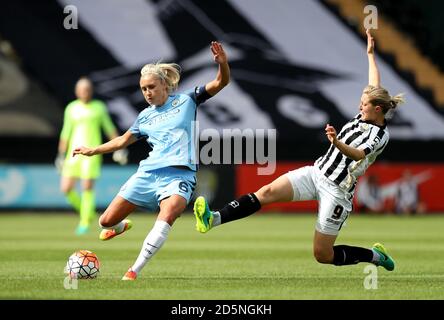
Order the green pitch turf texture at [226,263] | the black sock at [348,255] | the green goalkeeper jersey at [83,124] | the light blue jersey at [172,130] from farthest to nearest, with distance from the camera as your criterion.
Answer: the green goalkeeper jersey at [83,124]
the black sock at [348,255]
the light blue jersey at [172,130]
the green pitch turf texture at [226,263]

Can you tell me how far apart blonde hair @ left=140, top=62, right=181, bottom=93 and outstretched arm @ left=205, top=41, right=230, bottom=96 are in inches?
12.3

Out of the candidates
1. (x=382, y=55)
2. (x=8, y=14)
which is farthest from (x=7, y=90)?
(x=382, y=55)

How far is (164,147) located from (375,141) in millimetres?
1878

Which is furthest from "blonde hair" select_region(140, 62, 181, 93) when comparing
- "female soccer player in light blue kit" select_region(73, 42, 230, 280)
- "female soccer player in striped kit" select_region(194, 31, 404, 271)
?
"female soccer player in striped kit" select_region(194, 31, 404, 271)

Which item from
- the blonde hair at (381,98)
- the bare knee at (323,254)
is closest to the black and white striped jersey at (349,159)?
the blonde hair at (381,98)

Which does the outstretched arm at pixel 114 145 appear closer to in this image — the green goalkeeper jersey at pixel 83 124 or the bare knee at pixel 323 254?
the bare knee at pixel 323 254

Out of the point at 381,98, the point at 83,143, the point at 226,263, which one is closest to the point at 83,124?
the point at 83,143

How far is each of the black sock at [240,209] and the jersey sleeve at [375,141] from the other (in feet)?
3.95

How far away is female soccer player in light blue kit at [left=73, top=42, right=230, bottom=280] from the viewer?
8.66 m

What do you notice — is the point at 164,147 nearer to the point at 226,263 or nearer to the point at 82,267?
the point at 82,267

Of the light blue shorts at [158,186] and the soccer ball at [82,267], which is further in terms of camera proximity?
the soccer ball at [82,267]

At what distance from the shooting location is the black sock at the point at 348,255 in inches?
367

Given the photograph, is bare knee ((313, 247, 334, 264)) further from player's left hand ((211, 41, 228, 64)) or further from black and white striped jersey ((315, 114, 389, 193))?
→ player's left hand ((211, 41, 228, 64))
